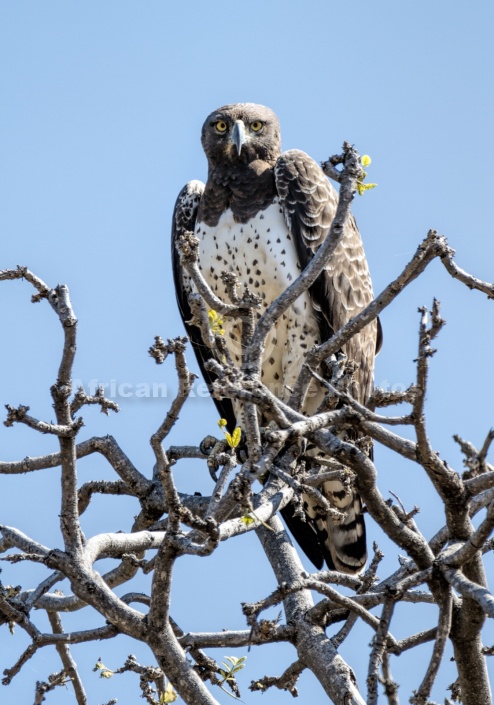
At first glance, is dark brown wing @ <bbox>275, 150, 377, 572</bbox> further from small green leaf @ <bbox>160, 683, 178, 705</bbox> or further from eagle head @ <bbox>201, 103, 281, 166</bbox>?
small green leaf @ <bbox>160, 683, 178, 705</bbox>

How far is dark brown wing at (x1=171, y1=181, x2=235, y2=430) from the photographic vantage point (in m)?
7.96

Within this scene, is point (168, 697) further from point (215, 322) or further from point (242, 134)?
point (242, 134)

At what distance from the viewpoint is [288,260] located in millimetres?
7141

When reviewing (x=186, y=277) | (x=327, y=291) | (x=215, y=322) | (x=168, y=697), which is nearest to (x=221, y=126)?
(x=186, y=277)

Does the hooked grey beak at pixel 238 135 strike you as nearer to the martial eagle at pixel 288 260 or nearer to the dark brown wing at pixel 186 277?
the martial eagle at pixel 288 260

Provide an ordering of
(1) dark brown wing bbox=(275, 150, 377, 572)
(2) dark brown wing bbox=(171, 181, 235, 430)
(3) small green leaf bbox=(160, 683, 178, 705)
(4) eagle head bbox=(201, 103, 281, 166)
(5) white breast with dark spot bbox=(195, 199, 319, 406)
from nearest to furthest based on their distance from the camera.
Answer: (3) small green leaf bbox=(160, 683, 178, 705) < (5) white breast with dark spot bbox=(195, 199, 319, 406) < (1) dark brown wing bbox=(275, 150, 377, 572) < (4) eagle head bbox=(201, 103, 281, 166) < (2) dark brown wing bbox=(171, 181, 235, 430)

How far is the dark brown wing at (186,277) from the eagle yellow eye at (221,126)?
18.1 inches

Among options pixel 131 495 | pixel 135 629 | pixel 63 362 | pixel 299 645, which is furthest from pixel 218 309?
Result: pixel 131 495

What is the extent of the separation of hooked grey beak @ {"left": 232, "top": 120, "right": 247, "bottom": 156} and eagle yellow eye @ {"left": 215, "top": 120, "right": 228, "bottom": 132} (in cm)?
14

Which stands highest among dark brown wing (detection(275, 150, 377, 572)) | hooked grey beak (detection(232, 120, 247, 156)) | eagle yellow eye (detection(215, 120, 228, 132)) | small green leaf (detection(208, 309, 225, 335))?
eagle yellow eye (detection(215, 120, 228, 132))

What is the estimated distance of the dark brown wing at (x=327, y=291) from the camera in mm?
7262

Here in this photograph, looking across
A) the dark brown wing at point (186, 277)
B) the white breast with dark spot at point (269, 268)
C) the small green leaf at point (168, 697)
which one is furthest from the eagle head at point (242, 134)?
the small green leaf at point (168, 697)

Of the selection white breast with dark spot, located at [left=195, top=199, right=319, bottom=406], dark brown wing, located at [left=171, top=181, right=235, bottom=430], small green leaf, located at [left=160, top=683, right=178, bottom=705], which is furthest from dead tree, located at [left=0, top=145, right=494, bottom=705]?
dark brown wing, located at [left=171, top=181, right=235, bottom=430]

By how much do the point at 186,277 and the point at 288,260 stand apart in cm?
102
